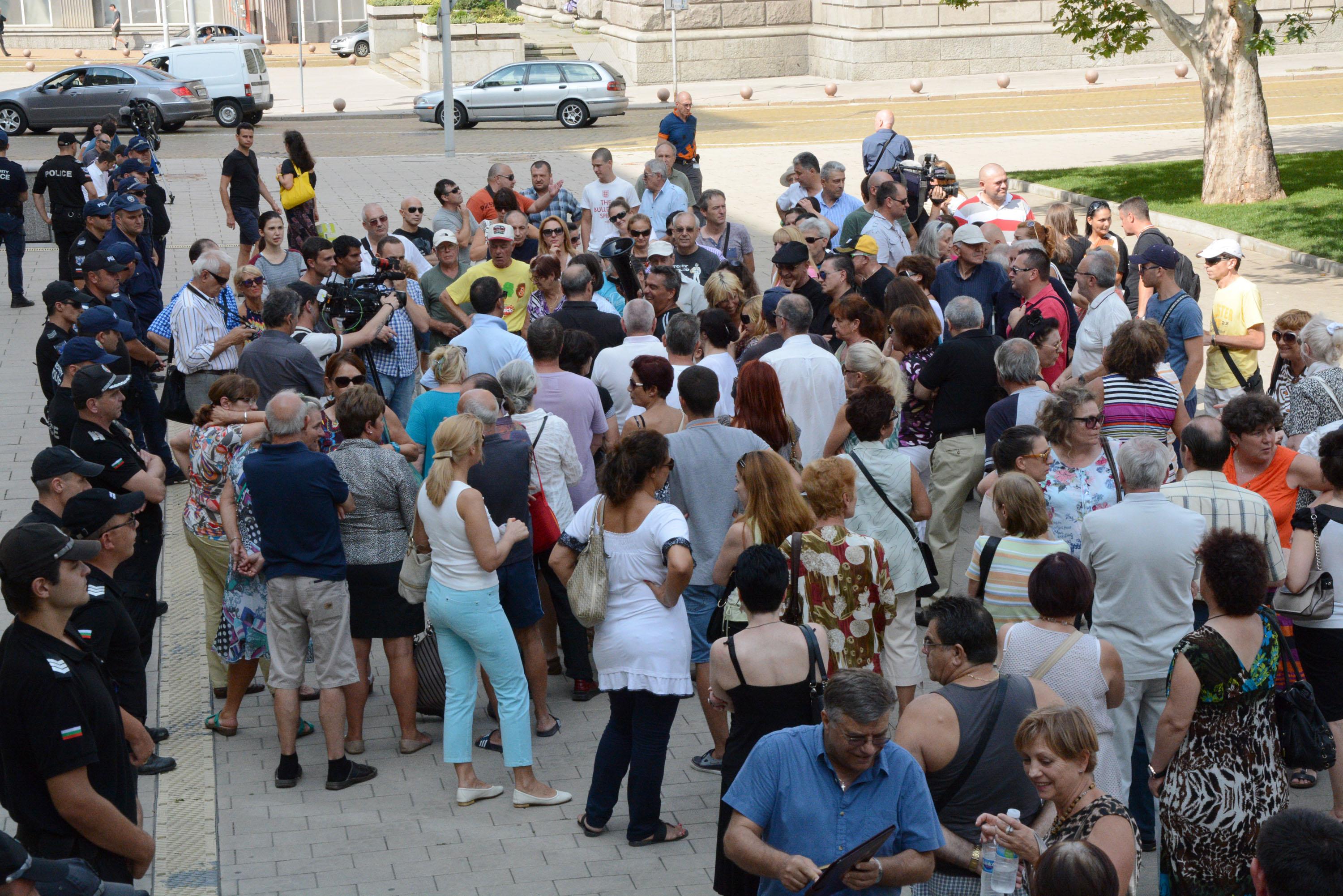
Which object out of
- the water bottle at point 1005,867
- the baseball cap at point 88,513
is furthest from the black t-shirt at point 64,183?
the water bottle at point 1005,867

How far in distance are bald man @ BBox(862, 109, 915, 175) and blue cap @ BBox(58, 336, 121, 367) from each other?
9232 millimetres

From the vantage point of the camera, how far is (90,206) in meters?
11.7

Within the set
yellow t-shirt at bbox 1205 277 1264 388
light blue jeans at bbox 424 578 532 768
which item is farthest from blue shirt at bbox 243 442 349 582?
yellow t-shirt at bbox 1205 277 1264 388

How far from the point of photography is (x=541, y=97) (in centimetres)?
3325

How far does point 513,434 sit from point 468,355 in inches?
75.8

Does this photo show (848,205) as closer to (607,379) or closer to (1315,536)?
(607,379)

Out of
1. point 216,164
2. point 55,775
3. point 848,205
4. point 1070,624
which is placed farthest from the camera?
point 216,164

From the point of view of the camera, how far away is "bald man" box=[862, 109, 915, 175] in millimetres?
14586

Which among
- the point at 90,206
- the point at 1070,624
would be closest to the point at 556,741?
the point at 1070,624

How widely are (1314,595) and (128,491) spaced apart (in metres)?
5.60

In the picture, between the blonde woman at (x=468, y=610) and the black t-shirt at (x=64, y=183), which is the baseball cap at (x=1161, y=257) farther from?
the black t-shirt at (x=64, y=183)

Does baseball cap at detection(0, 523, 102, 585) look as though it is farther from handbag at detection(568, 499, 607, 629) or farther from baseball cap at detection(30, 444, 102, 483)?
handbag at detection(568, 499, 607, 629)

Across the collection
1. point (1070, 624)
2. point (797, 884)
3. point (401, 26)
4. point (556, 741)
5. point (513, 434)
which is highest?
point (401, 26)

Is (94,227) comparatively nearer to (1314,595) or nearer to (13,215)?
(13,215)
